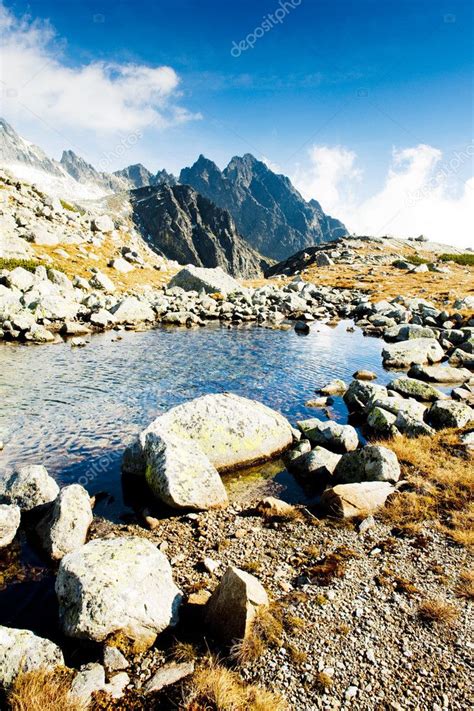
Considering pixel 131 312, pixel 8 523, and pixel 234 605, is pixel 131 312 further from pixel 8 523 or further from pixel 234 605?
pixel 234 605

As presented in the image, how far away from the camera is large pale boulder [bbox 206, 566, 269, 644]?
794cm

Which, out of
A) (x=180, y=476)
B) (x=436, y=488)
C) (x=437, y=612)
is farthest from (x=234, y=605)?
(x=436, y=488)

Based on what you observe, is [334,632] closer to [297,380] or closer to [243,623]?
[243,623]

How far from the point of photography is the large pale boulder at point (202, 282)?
67.3 m

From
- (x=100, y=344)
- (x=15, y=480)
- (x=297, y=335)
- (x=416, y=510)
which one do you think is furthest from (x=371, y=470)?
(x=297, y=335)

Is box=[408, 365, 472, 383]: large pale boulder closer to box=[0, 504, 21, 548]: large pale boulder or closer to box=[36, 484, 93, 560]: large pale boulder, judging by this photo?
box=[36, 484, 93, 560]: large pale boulder

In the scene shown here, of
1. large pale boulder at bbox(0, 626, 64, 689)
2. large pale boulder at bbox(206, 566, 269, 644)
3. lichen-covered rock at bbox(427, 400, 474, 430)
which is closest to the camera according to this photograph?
large pale boulder at bbox(0, 626, 64, 689)

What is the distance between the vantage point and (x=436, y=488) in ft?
45.7

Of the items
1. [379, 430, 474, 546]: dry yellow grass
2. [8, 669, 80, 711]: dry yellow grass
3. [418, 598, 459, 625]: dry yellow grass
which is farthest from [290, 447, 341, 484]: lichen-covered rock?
[8, 669, 80, 711]: dry yellow grass

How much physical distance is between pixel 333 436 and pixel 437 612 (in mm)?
9786

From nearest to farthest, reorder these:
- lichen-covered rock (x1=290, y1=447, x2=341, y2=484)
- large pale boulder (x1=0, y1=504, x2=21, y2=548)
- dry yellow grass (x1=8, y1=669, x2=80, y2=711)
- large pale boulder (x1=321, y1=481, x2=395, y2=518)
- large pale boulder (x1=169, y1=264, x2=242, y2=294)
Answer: dry yellow grass (x1=8, y1=669, x2=80, y2=711) → large pale boulder (x1=0, y1=504, x2=21, y2=548) → large pale boulder (x1=321, y1=481, x2=395, y2=518) → lichen-covered rock (x1=290, y1=447, x2=341, y2=484) → large pale boulder (x1=169, y1=264, x2=242, y2=294)

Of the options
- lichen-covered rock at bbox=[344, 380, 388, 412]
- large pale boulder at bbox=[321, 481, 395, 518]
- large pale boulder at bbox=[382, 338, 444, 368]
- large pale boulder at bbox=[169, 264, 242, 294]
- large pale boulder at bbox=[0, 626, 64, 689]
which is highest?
large pale boulder at bbox=[169, 264, 242, 294]


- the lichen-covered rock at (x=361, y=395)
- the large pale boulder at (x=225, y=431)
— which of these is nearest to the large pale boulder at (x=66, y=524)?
the large pale boulder at (x=225, y=431)

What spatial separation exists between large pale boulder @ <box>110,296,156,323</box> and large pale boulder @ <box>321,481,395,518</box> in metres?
38.4
